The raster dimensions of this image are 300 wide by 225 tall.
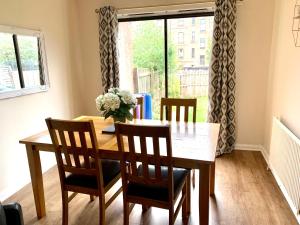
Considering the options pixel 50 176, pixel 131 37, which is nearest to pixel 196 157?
pixel 50 176

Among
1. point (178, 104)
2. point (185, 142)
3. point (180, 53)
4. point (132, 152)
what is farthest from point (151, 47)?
point (132, 152)

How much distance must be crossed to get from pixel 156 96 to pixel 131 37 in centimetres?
107

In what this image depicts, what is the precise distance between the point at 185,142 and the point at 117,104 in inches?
26.1

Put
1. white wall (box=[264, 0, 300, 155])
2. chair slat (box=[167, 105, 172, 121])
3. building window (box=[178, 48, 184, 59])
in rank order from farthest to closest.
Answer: building window (box=[178, 48, 184, 59])
chair slat (box=[167, 105, 172, 121])
white wall (box=[264, 0, 300, 155])

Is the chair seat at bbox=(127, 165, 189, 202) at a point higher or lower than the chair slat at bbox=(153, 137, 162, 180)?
lower

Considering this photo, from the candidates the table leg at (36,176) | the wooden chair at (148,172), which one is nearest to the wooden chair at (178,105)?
the wooden chair at (148,172)

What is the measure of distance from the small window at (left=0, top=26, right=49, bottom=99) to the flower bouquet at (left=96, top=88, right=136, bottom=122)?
47.1 inches

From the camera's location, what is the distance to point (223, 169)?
2975 mm

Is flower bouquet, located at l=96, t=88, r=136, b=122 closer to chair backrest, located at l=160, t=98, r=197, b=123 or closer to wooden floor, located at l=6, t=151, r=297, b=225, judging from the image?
chair backrest, located at l=160, t=98, r=197, b=123

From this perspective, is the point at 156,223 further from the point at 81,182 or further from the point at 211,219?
the point at 81,182

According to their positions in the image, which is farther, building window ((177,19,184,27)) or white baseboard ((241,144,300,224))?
building window ((177,19,184,27))

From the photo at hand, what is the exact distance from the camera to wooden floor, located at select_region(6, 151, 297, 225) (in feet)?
6.78

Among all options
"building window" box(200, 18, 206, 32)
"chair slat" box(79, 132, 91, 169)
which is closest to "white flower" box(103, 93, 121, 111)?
"chair slat" box(79, 132, 91, 169)

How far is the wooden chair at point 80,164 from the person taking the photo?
167 cm
